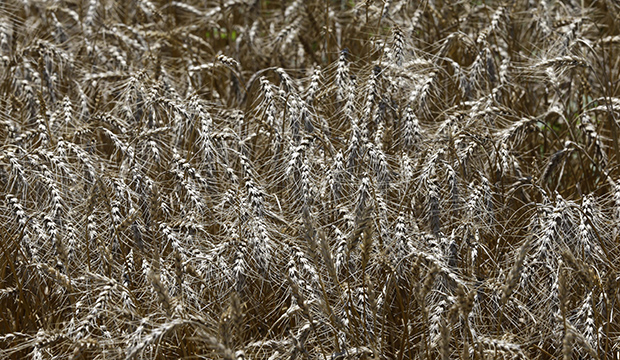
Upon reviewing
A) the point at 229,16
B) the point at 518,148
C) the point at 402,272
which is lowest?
the point at 518,148

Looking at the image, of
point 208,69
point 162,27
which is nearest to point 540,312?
point 208,69

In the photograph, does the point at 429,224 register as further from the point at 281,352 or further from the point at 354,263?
the point at 281,352

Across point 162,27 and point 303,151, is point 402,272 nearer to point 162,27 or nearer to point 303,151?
point 303,151

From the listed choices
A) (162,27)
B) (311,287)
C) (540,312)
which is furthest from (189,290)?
(162,27)

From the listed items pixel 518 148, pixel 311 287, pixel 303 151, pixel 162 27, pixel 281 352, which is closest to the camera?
pixel 281 352

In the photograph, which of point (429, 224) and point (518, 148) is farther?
point (518, 148)

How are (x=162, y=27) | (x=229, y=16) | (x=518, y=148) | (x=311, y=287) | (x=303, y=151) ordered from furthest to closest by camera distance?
(x=162, y=27) < (x=229, y=16) < (x=518, y=148) < (x=303, y=151) < (x=311, y=287)

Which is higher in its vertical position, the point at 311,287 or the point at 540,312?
the point at 311,287
